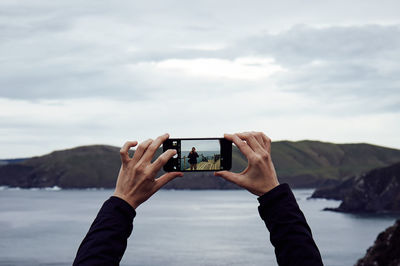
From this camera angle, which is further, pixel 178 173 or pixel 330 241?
pixel 330 241

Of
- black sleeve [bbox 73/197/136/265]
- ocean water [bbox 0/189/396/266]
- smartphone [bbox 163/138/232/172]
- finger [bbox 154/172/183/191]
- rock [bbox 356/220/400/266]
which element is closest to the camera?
black sleeve [bbox 73/197/136/265]

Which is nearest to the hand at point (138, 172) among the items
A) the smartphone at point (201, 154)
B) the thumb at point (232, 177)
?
the thumb at point (232, 177)

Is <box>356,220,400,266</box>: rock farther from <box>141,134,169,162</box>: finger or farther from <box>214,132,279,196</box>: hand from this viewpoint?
<box>141,134,169,162</box>: finger

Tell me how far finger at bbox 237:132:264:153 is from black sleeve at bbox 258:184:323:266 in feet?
0.66

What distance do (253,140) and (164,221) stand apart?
156717 millimetres

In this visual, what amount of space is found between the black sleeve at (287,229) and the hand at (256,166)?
1.8 inches

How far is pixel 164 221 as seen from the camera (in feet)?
513

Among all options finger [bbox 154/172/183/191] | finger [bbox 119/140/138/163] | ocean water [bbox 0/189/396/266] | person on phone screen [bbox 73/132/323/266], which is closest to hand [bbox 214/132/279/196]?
person on phone screen [bbox 73/132/323/266]

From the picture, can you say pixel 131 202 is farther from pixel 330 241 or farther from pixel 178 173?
pixel 330 241

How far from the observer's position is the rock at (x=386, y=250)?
195 ft

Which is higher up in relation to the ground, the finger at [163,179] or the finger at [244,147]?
the finger at [244,147]

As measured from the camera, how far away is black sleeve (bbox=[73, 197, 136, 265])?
7.33 feet

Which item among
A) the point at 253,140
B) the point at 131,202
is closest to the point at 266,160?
the point at 253,140

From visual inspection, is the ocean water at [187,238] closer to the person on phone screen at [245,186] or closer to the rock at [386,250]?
the rock at [386,250]
